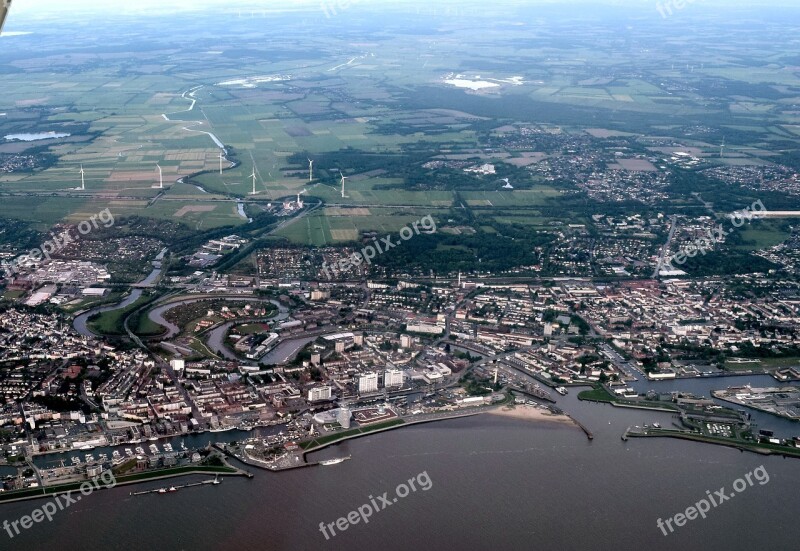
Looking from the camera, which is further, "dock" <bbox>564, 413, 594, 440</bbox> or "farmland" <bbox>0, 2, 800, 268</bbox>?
"farmland" <bbox>0, 2, 800, 268</bbox>

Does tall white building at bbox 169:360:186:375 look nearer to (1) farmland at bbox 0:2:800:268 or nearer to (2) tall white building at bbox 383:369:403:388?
(2) tall white building at bbox 383:369:403:388

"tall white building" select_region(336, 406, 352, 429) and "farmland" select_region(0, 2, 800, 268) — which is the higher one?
"tall white building" select_region(336, 406, 352, 429)

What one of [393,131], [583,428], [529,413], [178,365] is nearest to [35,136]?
[393,131]

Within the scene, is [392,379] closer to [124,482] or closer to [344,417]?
[344,417]

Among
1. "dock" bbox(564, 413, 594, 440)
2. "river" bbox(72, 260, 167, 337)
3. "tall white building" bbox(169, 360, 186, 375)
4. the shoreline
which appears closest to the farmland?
"river" bbox(72, 260, 167, 337)

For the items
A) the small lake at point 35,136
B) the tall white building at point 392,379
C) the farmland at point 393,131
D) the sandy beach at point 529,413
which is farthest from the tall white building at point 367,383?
the small lake at point 35,136

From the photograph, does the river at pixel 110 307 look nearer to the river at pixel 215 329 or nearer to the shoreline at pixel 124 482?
the river at pixel 215 329

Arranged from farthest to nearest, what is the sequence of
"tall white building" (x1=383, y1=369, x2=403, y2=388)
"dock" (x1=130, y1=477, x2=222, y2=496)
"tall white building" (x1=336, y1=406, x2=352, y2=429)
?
"tall white building" (x1=383, y1=369, x2=403, y2=388), "tall white building" (x1=336, y1=406, x2=352, y2=429), "dock" (x1=130, y1=477, x2=222, y2=496)
